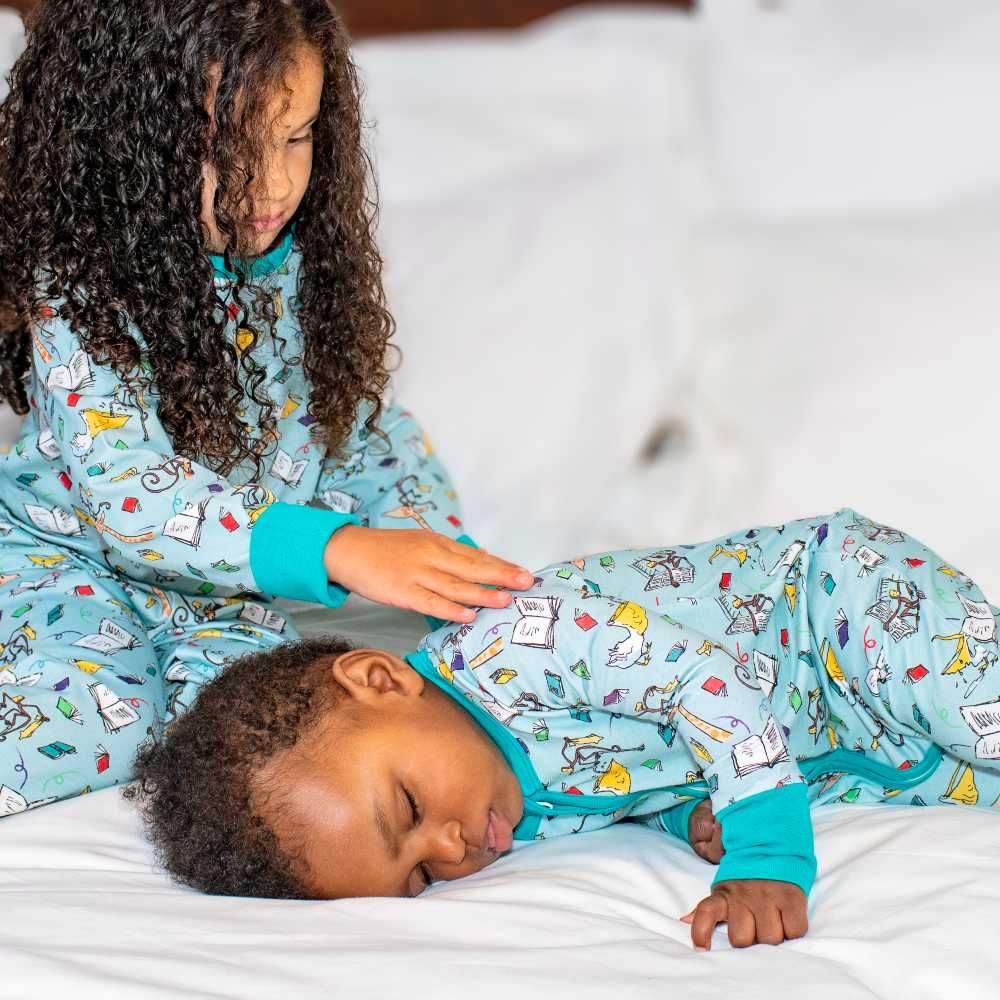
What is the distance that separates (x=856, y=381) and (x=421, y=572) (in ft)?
2.24

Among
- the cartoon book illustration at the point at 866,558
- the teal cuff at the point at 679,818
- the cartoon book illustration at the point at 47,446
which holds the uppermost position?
the cartoon book illustration at the point at 47,446

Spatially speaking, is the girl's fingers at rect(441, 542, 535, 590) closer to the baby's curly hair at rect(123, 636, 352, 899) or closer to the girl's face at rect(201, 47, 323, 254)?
the baby's curly hair at rect(123, 636, 352, 899)

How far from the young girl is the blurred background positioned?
357 mm

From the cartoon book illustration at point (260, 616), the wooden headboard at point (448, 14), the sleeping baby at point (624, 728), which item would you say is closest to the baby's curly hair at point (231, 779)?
the sleeping baby at point (624, 728)

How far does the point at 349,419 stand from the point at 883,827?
629 mm

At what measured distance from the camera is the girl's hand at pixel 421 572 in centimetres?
101

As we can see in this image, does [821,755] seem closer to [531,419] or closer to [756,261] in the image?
[531,419]

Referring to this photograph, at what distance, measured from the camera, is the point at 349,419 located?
1303 mm

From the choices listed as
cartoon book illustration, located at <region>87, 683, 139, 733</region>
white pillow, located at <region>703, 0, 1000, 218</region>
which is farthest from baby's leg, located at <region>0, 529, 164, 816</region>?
white pillow, located at <region>703, 0, 1000, 218</region>

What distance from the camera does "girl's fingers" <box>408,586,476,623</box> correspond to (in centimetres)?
101

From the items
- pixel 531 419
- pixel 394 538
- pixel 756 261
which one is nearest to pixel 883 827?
pixel 394 538

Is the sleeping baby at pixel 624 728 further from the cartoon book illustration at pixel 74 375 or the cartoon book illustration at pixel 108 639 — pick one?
the cartoon book illustration at pixel 74 375

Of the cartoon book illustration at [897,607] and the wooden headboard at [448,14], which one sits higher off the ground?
the wooden headboard at [448,14]

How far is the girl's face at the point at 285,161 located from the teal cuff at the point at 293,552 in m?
0.25
